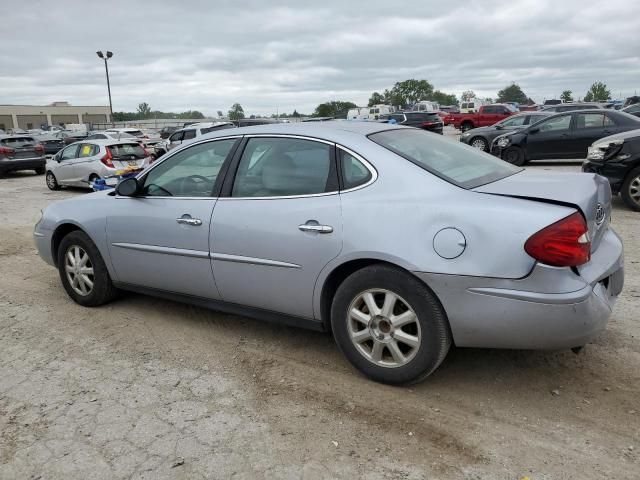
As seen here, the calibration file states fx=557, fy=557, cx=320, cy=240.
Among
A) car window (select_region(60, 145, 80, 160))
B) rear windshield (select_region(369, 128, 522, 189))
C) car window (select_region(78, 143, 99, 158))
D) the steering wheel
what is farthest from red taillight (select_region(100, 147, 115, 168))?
rear windshield (select_region(369, 128, 522, 189))

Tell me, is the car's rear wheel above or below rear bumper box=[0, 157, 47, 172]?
above

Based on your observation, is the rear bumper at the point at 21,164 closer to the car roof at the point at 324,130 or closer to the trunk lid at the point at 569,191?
the car roof at the point at 324,130

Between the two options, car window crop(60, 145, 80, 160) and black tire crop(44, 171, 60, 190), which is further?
black tire crop(44, 171, 60, 190)

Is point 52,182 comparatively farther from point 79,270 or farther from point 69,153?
point 79,270

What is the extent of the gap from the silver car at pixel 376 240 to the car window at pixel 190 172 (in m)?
0.01

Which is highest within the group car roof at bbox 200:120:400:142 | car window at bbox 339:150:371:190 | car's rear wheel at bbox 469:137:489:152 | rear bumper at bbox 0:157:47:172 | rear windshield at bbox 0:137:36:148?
car roof at bbox 200:120:400:142

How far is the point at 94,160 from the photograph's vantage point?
46.3 feet

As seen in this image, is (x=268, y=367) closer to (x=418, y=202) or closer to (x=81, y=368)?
(x=81, y=368)

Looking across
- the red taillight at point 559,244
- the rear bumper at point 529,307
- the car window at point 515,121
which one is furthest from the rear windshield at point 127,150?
the red taillight at point 559,244

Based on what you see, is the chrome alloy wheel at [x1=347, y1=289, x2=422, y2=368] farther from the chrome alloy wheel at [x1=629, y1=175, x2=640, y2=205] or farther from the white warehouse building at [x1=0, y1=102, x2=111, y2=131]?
the white warehouse building at [x1=0, y1=102, x2=111, y2=131]

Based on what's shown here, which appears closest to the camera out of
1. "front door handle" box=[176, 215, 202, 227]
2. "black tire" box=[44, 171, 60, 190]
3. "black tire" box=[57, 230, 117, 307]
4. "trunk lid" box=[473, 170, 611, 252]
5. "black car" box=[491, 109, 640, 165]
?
"trunk lid" box=[473, 170, 611, 252]

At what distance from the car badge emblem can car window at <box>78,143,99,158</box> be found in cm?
1324

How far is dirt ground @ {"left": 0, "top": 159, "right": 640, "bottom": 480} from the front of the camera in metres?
2.69

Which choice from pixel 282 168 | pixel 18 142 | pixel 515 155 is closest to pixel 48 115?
pixel 18 142
